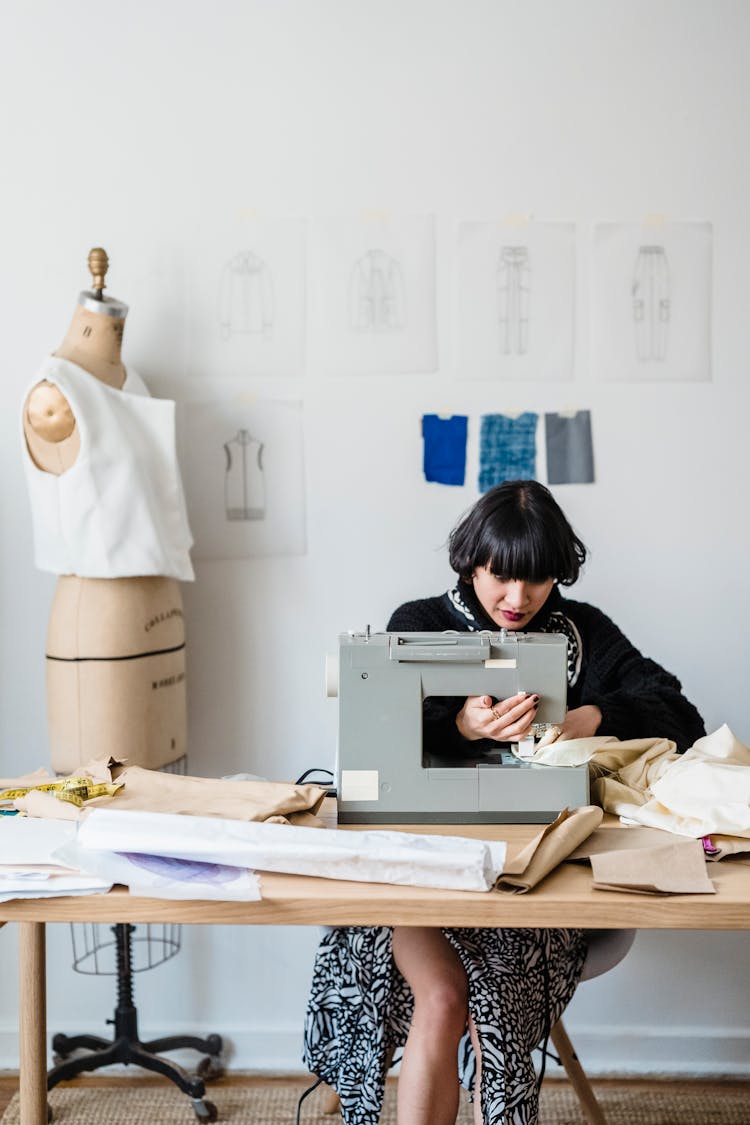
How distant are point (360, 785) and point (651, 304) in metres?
1.41

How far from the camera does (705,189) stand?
243 cm

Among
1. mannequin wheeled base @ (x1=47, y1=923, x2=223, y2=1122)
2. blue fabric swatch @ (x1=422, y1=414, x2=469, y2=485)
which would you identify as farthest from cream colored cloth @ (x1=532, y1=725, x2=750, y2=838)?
mannequin wheeled base @ (x1=47, y1=923, x2=223, y2=1122)

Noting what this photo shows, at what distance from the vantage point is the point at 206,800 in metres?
1.48

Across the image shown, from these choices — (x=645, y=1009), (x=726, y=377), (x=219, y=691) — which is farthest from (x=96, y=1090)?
(x=726, y=377)

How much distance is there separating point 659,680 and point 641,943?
2.66 feet

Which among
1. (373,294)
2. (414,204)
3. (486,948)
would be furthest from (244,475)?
(486,948)

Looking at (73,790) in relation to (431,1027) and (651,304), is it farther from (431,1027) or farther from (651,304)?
(651,304)

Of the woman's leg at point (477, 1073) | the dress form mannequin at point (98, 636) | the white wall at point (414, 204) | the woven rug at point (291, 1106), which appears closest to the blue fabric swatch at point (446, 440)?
the white wall at point (414, 204)

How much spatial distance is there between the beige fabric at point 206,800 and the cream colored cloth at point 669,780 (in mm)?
336

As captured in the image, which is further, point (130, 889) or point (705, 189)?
point (705, 189)

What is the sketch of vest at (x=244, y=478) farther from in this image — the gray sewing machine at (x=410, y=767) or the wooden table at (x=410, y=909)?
the wooden table at (x=410, y=909)

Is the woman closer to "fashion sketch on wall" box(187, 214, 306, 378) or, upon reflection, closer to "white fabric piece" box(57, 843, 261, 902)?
"white fabric piece" box(57, 843, 261, 902)

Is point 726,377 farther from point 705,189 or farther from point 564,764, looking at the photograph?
point 564,764

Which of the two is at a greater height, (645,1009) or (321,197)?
(321,197)
